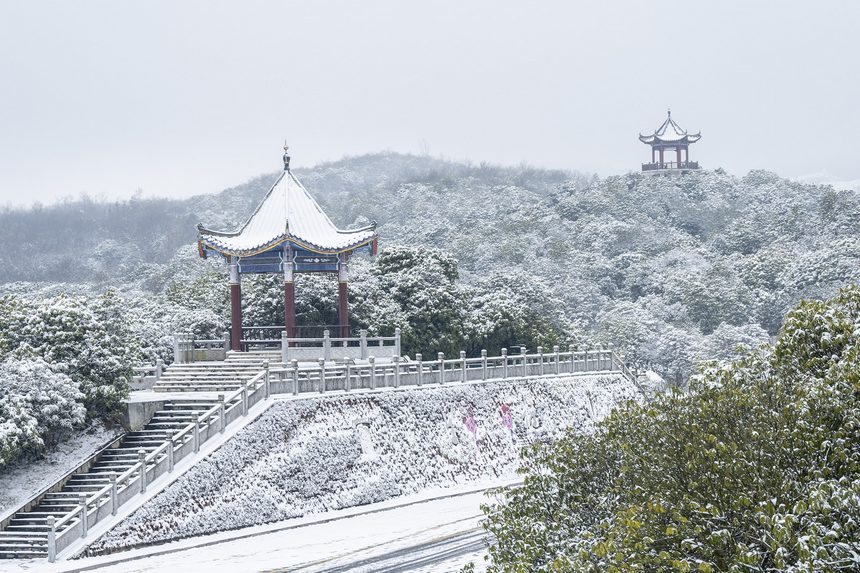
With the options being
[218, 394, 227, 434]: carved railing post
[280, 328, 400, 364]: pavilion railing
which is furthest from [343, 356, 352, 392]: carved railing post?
[218, 394, 227, 434]: carved railing post

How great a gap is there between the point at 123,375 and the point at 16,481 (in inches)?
181

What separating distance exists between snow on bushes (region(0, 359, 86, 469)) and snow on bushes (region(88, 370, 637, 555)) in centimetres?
328

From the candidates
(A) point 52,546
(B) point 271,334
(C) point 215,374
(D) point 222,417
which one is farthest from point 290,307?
(A) point 52,546

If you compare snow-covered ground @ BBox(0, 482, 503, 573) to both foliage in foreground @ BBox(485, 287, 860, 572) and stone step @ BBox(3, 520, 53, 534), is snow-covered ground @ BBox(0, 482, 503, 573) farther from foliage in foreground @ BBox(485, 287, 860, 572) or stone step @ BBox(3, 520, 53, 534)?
foliage in foreground @ BBox(485, 287, 860, 572)

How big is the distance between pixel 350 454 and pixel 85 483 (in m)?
7.11

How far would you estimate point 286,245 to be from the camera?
128ft

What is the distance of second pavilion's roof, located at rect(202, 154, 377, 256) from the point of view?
3884 centimetres

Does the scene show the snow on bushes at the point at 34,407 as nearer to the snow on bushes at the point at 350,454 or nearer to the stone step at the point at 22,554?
the stone step at the point at 22,554

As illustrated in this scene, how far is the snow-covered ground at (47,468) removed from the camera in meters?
29.2

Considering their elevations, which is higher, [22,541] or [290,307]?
[290,307]

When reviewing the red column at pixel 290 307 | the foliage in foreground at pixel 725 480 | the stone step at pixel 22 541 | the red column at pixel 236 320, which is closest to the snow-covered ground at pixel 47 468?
the stone step at pixel 22 541

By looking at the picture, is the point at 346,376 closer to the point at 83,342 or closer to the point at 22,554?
the point at 83,342

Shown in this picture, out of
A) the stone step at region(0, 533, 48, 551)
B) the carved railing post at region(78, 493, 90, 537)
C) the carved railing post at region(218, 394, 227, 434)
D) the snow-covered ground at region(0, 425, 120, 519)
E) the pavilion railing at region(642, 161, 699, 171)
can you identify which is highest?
the pavilion railing at region(642, 161, 699, 171)

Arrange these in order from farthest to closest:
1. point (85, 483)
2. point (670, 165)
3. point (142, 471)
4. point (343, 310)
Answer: point (670, 165)
point (343, 310)
point (85, 483)
point (142, 471)
